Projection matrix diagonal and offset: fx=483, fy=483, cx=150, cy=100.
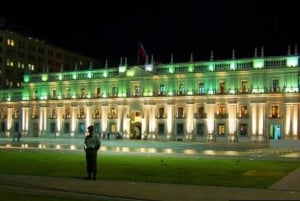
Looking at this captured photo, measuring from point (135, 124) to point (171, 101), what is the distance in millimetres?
9070

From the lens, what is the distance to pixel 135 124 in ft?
292

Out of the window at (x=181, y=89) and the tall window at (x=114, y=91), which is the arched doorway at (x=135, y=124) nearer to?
the tall window at (x=114, y=91)

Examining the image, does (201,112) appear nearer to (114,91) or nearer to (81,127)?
(114,91)

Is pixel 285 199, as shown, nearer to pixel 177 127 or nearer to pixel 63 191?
pixel 63 191

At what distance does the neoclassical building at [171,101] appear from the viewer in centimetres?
7525

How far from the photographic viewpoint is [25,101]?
100375mm

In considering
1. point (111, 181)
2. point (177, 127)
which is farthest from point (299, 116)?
point (111, 181)

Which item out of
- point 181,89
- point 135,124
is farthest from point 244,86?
point 135,124

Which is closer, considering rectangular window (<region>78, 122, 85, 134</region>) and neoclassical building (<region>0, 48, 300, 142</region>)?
neoclassical building (<region>0, 48, 300, 142</region>)

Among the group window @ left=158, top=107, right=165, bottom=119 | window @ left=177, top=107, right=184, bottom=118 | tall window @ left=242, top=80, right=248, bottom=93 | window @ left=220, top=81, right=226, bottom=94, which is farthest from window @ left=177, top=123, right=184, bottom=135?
tall window @ left=242, top=80, right=248, bottom=93

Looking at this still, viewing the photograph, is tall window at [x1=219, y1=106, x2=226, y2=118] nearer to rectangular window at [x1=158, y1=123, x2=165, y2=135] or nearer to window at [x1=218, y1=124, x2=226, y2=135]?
window at [x1=218, y1=124, x2=226, y2=135]

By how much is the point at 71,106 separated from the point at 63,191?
79666 millimetres

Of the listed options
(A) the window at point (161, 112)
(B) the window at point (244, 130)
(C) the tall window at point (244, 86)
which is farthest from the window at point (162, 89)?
(B) the window at point (244, 130)

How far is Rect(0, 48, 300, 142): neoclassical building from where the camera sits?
247 ft
